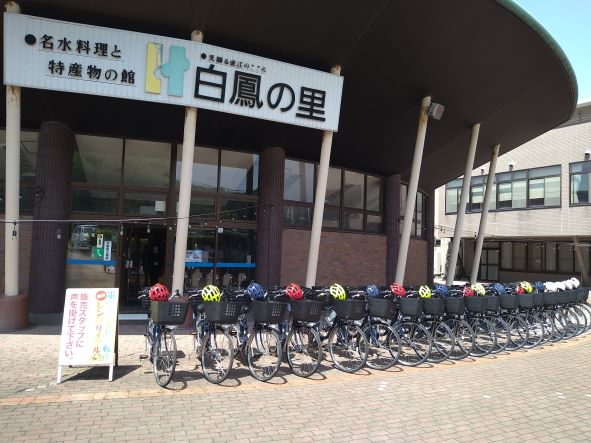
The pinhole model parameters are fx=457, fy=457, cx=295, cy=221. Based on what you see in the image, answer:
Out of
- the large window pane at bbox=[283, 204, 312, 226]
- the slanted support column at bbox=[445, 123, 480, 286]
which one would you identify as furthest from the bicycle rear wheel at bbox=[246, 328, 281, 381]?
the slanted support column at bbox=[445, 123, 480, 286]

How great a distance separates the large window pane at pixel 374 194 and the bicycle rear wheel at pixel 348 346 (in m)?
8.54

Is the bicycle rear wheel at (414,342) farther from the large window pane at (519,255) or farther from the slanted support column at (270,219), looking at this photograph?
the large window pane at (519,255)

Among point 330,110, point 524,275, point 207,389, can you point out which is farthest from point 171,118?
point 524,275

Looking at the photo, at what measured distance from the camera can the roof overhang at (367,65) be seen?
332 inches

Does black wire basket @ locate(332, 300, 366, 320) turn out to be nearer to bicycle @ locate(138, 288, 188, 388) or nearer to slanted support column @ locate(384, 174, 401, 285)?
bicycle @ locate(138, 288, 188, 388)

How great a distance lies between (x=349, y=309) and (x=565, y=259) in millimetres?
26322

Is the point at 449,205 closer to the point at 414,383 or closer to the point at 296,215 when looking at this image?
the point at 296,215

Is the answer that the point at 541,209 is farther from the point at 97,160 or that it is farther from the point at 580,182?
the point at 97,160

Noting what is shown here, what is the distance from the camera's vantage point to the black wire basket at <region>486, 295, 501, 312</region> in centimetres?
832

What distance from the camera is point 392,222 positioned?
15.2 metres

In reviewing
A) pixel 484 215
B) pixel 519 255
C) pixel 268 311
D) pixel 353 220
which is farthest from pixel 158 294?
pixel 519 255

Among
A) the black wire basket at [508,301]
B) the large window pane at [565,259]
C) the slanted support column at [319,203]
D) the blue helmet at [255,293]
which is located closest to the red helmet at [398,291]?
the blue helmet at [255,293]

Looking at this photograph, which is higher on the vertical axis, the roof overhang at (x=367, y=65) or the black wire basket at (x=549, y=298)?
the roof overhang at (x=367, y=65)

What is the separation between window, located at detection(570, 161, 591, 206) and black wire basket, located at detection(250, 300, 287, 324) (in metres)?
24.5
